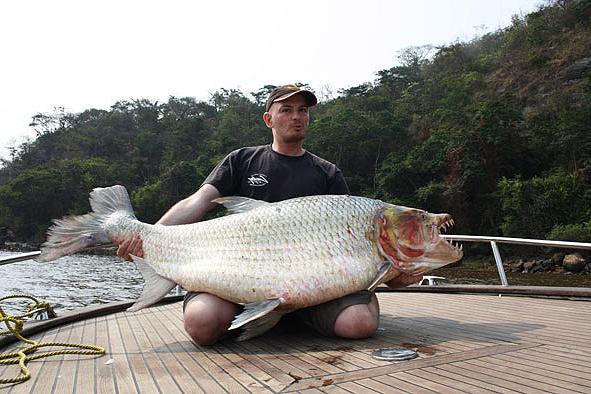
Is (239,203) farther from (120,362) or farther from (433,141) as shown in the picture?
(433,141)

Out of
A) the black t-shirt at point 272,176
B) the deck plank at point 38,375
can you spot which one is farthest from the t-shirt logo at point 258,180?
the deck plank at point 38,375

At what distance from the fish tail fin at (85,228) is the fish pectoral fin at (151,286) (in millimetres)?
305

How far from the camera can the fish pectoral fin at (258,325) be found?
122 inches

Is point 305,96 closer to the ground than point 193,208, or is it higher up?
higher up

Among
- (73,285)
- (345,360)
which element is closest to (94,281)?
(73,285)

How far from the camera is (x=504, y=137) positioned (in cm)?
3056

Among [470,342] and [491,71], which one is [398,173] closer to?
[491,71]

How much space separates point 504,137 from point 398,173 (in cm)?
848

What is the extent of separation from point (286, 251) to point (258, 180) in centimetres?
85

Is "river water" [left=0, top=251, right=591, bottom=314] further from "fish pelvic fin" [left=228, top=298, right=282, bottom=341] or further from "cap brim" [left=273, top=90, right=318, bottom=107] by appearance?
"cap brim" [left=273, top=90, right=318, bottom=107]

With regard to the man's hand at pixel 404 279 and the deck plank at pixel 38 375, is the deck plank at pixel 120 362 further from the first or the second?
the man's hand at pixel 404 279

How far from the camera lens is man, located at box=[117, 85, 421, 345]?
312cm

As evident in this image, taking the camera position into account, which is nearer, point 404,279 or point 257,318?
point 257,318

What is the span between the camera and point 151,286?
3.27m
